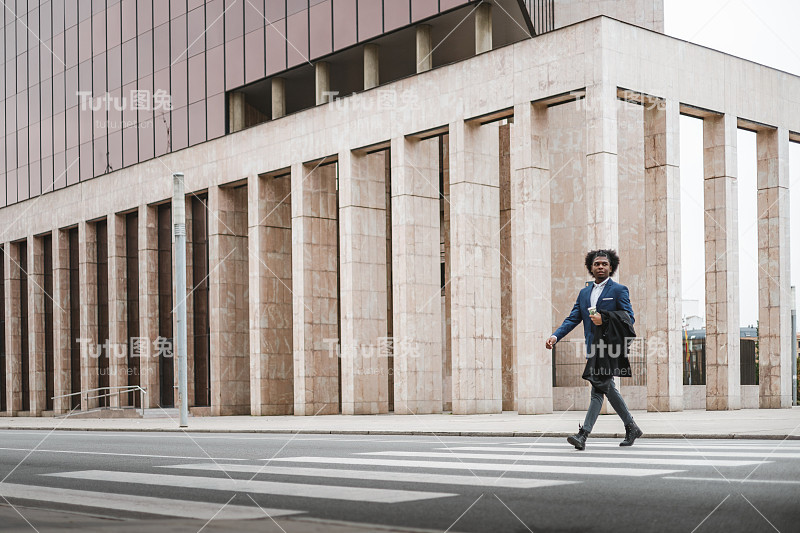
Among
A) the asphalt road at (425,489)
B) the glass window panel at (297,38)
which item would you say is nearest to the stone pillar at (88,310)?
the glass window panel at (297,38)

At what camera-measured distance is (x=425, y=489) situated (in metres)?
7.76

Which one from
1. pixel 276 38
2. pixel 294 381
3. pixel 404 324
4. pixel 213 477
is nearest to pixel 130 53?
pixel 276 38

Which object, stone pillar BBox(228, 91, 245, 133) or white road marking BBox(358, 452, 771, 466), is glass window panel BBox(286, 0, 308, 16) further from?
white road marking BBox(358, 452, 771, 466)

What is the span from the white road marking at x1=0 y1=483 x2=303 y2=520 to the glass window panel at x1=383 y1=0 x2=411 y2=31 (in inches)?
954

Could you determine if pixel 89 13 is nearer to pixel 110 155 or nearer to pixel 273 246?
pixel 110 155

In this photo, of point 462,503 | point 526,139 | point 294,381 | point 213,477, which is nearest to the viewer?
point 462,503

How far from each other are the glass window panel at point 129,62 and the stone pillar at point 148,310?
6079mm

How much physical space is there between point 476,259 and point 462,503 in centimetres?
2145

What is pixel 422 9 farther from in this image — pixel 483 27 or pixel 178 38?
pixel 178 38

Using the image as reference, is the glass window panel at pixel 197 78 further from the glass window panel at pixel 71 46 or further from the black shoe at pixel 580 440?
the black shoe at pixel 580 440

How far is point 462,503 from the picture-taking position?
6891mm

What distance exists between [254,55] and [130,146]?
29.4ft

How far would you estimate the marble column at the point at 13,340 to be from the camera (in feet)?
164

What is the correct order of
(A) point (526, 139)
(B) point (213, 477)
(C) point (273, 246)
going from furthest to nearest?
(C) point (273, 246), (A) point (526, 139), (B) point (213, 477)
